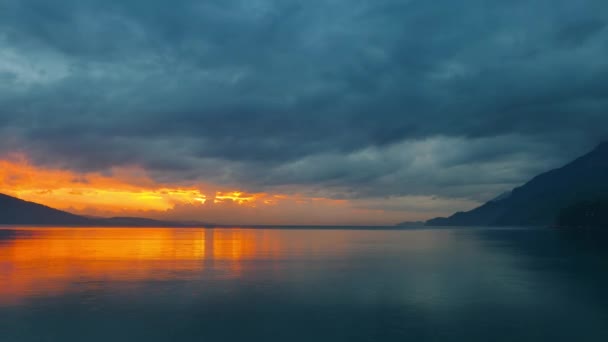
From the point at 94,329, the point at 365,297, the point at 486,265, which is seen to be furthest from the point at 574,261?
the point at 94,329

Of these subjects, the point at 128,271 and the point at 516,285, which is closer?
the point at 516,285

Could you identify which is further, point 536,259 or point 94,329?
point 536,259

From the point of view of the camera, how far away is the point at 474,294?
4206 cm

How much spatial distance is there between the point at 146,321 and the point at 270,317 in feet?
27.1

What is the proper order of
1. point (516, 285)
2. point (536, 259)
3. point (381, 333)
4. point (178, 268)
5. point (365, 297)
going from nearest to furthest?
point (381, 333) → point (365, 297) → point (516, 285) → point (178, 268) → point (536, 259)

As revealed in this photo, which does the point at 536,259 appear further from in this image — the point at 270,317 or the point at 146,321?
the point at 146,321

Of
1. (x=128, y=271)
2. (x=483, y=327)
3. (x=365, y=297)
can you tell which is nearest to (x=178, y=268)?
(x=128, y=271)

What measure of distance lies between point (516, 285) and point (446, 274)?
9787mm

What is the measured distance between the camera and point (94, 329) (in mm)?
28406

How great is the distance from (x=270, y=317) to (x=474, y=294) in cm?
2066

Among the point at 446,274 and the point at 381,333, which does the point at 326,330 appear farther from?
the point at 446,274

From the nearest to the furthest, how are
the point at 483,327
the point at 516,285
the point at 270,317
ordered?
the point at 483,327
the point at 270,317
the point at 516,285

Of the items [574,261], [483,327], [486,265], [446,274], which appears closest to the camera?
[483,327]

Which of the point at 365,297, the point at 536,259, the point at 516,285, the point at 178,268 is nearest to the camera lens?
the point at 365,297
